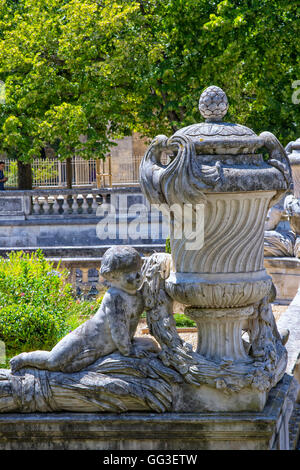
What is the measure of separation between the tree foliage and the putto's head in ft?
48.4

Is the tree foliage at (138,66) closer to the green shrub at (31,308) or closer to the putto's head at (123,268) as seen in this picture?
the green shrub at (31,308)

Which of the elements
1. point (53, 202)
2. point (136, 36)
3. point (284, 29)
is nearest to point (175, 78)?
point (136, 36)

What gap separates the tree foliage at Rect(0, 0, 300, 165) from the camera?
18.7m

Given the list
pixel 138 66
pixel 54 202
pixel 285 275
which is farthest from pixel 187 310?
pixel 54 202

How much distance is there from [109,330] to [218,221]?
0.89 meters

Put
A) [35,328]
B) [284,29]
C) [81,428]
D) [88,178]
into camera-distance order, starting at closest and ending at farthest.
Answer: [81,428] < [35,328] < [284,29] < [88,178]

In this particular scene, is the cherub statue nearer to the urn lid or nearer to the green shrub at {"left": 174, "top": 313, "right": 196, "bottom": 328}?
the urn lid

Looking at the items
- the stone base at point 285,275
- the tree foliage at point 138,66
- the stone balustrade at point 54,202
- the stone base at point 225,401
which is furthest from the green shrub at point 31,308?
the stone balustrade at point 54,202

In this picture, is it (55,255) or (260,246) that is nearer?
Answer: (260,246)

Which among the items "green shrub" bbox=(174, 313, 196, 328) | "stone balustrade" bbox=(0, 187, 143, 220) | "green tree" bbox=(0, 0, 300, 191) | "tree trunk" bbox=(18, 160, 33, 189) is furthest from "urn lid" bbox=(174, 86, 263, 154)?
"tree trunk" bbox=(18, 160, 33, 189)

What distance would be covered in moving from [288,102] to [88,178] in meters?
15.7

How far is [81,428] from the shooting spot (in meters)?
4.29

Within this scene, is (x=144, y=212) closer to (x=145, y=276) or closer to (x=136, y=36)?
(x=136, y=36)

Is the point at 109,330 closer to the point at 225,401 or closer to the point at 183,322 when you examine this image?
the point at 225,401
